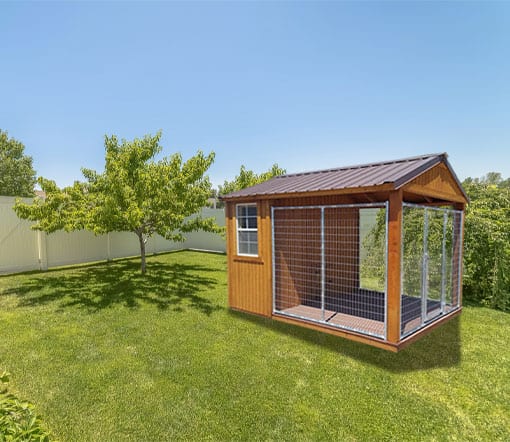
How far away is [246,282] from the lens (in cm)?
559

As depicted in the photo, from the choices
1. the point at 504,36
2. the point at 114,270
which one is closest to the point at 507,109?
the point at 504,36

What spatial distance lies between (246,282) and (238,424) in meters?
3.10

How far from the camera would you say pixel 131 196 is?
293 inches

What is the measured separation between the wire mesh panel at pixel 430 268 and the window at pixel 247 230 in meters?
2.83

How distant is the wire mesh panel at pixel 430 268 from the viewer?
4.77 metres

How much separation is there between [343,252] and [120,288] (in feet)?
20.2

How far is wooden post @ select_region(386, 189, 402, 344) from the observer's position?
3.58m

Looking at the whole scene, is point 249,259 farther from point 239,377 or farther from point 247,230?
point 239,377

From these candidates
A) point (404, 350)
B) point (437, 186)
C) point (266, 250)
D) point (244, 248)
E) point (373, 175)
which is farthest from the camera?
point (244, 248)

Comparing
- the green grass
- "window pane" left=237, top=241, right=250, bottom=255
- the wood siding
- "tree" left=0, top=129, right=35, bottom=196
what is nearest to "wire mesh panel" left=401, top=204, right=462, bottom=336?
the wood siding

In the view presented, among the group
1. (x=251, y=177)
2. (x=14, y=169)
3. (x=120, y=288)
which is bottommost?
(x=120, y=288)

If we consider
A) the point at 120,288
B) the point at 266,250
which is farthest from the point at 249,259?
the point at 120,288

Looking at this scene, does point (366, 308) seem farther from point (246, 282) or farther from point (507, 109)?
point (507, 109)

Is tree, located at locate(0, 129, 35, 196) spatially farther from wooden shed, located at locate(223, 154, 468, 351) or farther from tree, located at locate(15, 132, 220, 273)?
wooden shed, located at locate(223, 154, 468, 351)
